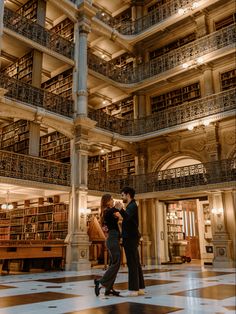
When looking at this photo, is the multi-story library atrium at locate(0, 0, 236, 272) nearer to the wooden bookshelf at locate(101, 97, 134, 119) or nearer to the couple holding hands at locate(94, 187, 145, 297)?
the wooden bookshelf at locate(101, 97, 134, 119)

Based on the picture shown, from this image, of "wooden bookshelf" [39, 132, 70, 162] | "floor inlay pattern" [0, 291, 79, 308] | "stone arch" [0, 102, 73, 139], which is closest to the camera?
"floor inlay pattern" [0, 291, 79, 308]

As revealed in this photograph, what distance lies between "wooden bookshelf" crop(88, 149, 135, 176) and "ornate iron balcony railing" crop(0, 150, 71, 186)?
3.49m

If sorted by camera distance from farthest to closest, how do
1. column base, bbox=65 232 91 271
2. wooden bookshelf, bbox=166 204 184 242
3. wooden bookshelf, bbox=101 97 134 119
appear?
wooden bookshelf, bbox=101 97 134 119 < wooden bookshelf, bbox=166 204 184 242 < column base, bbox=65 232 91 271

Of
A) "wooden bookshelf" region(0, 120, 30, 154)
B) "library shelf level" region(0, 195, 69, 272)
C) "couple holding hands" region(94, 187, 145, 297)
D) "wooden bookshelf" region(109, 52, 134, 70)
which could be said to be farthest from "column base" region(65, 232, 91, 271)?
"wooden bookshelf" region(109, 52, 134, 70)

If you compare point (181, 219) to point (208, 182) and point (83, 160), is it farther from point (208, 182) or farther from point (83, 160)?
point (83, 160)

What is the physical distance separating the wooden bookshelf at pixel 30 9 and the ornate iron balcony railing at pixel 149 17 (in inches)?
98.5

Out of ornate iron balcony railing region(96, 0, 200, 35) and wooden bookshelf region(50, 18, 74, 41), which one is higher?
ornate iron balcony railing region(96, 0, 200, 35)

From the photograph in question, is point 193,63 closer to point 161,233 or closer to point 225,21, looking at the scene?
point 225,21

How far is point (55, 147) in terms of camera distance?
11984 millimetres

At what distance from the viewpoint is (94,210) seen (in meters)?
13.5

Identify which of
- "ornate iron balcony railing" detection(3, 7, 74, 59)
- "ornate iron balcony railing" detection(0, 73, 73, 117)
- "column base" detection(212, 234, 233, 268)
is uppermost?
"ornate iron balcony railing" detection(3, 7, 74, 59)

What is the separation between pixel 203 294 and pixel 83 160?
22.1ft

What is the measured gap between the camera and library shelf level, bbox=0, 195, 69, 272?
827 cm

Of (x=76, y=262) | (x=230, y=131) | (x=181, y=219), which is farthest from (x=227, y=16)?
(x=76, y=262)
